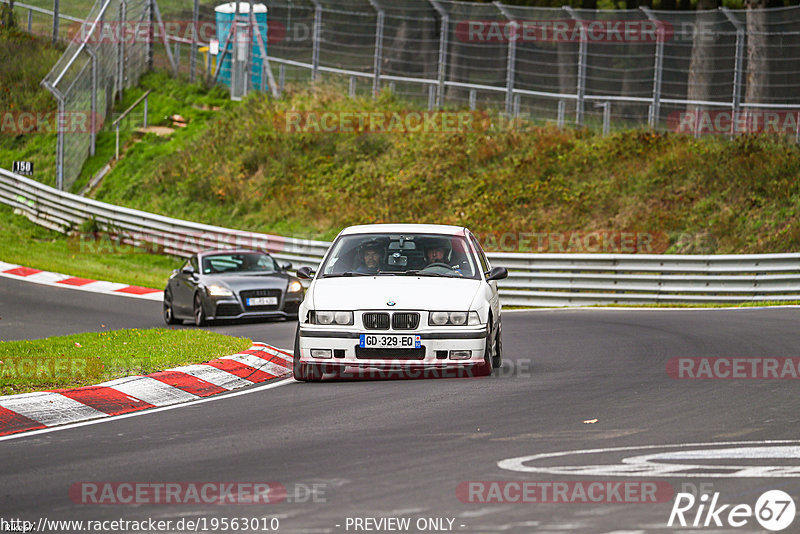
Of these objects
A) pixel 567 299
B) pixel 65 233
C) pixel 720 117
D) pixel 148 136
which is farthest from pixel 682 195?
pixel 148 136

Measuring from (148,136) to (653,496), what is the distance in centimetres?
3442

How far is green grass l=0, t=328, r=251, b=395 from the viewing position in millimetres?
10133

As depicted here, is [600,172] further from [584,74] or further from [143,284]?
[143,284]

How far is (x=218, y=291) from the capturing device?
18719mm

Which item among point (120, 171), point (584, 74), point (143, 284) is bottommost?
point (143, 284)

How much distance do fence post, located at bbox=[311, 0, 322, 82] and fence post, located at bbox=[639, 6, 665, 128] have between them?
10.9 meters

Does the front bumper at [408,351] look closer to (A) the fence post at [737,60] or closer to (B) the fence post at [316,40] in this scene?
(A) the fence post at [737,60]

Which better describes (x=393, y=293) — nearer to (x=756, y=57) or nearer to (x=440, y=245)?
(x=440, y=245)

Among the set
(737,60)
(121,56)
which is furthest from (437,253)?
(121,56)

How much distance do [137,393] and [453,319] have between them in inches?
115

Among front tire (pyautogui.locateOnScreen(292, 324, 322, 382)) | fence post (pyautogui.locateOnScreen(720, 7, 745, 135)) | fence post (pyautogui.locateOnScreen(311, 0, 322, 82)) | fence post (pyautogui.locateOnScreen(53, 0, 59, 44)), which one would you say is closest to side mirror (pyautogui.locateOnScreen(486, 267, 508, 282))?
front tire (pyautogui.locateOnScreen(292, 324, 322, 382))

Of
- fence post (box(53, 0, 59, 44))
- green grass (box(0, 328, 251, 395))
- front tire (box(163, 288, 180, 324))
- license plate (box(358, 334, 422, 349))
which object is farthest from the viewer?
fence post (box(53, 0, 59, 44))

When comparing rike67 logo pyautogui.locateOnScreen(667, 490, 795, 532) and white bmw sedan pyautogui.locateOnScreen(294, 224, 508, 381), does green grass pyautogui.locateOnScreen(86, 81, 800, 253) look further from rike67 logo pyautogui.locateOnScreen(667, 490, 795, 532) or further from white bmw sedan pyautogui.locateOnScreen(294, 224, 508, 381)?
rike67 logo pyautogui.locateOnScreen(667, 490, 795, 532)

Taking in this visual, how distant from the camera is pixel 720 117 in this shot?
28.1 m
